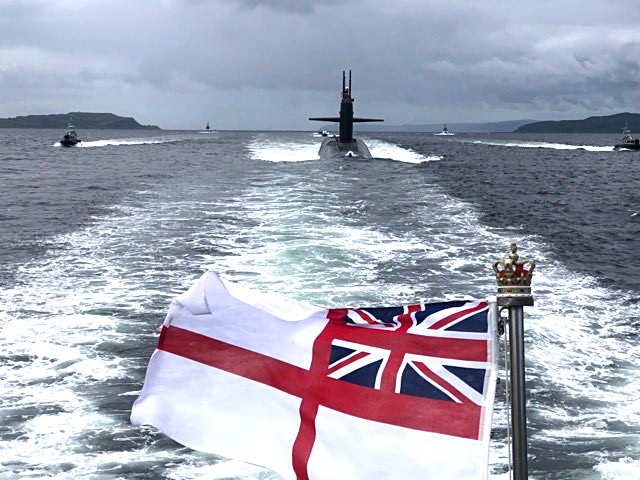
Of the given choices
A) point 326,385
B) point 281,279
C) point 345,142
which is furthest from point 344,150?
point 326,385

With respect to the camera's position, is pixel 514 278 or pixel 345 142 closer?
pixel 514 278

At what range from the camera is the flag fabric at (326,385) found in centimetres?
576

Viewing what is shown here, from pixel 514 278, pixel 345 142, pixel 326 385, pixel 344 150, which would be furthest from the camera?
pixel 345 142

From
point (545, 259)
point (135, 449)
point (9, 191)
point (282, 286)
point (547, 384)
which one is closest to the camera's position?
point (135, 449)

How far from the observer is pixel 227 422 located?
637 cm

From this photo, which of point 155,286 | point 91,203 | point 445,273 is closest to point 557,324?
point 445,273

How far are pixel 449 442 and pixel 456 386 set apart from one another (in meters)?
0.44

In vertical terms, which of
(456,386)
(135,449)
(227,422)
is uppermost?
(456,386)

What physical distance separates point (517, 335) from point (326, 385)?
166cm

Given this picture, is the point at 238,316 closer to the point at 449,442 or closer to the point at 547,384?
the point at 449,442

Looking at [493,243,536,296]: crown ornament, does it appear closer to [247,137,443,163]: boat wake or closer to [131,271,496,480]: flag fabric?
[131,271,496,480]: flag fabric

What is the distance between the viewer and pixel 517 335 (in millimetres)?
5594

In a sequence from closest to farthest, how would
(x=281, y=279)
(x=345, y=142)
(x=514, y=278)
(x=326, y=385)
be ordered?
(x=514, y=278) < (x=326, y=385) < (x=281, y=279) < (x=345, y=142)

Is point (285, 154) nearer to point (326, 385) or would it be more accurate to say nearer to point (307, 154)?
point (307, 154)
